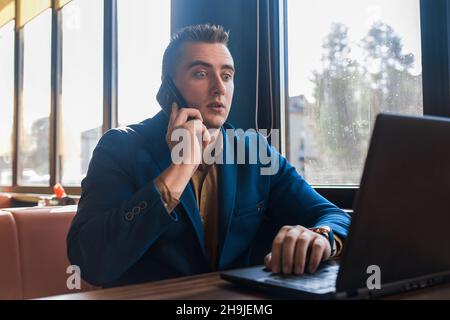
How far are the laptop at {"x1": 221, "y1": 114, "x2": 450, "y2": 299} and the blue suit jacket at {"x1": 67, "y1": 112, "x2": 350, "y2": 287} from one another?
0.36 metres

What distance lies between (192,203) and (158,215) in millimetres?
230

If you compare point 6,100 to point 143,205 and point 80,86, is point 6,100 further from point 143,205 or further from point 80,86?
point 143,205

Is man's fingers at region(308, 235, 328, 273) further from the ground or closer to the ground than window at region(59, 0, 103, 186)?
closer to the ground

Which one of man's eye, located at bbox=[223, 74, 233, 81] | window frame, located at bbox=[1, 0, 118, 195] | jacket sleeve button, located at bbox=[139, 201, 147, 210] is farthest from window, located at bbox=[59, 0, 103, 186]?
jacket sleeve button, located at bbox=[139, 201, 147, 210]

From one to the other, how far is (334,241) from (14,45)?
561 cm

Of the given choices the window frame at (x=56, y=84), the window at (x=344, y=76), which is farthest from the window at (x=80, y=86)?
the window at (x=344, y=76)

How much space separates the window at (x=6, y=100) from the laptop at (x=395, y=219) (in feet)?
18.9

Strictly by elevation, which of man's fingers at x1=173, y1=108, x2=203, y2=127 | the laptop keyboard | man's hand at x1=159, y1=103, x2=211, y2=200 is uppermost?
man's fingers at x1=173, y1=108, x2=203, y2=127

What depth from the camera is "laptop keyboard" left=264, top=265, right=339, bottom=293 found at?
0.86m

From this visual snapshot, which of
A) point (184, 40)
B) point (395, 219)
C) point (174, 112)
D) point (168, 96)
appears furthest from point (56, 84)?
point (395, 219)

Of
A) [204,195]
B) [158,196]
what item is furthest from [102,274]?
[204,195]

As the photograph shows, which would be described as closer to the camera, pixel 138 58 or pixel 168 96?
pixel 168 96

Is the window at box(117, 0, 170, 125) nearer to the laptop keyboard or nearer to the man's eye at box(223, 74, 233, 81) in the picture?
the man's eye at box(223, 74, 233, 81)

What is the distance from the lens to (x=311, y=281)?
93 cm
